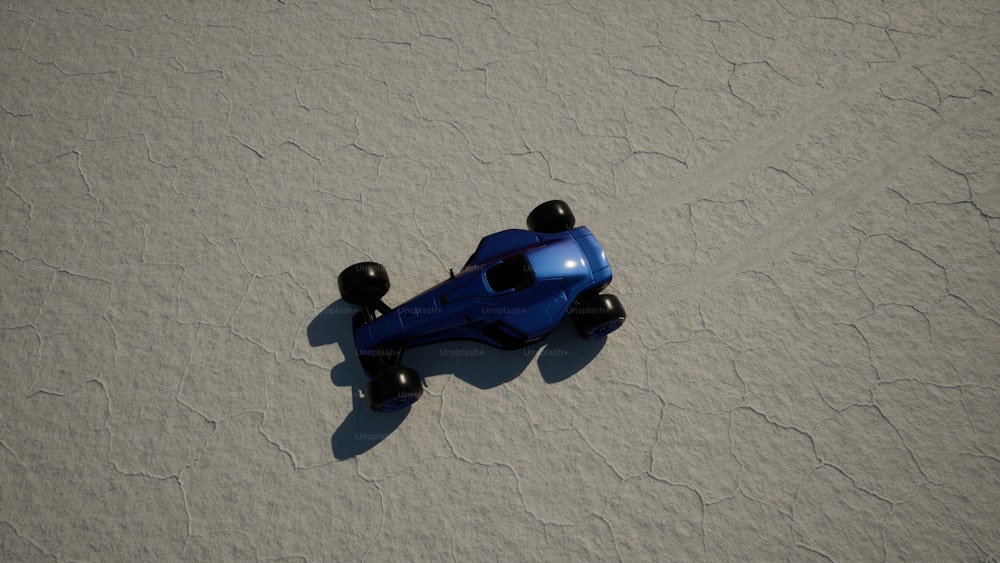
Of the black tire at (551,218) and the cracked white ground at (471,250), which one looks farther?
the black tire at (551,218)

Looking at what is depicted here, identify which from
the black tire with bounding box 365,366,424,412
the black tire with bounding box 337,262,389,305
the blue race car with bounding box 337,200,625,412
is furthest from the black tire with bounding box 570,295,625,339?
the black tire with bounding box 337,262,389,305

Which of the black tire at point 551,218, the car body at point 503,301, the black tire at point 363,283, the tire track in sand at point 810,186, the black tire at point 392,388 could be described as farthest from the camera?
the tire track in sand at point 810,186

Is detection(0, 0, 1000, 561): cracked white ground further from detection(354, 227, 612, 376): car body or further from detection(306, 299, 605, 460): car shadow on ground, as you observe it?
detection(354, 227, 612, 376): car body

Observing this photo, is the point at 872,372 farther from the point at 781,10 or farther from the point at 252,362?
the point at 252,362

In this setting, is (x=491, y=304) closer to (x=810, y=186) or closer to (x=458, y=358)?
(x=458, y=358)

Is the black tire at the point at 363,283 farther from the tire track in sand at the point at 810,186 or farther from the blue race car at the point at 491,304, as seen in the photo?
the tire track in sand at the point at 810,186

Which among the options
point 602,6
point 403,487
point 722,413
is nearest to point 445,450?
point 403,487

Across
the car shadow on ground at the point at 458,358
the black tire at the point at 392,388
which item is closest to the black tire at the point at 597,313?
the car shadow on ground at the point at 458,358
